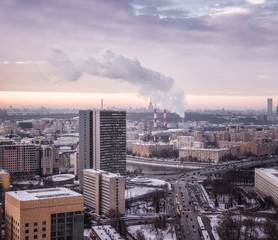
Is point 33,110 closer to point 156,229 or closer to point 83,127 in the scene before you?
point 83,127

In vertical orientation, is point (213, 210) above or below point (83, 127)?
below

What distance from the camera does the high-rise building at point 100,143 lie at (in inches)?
504

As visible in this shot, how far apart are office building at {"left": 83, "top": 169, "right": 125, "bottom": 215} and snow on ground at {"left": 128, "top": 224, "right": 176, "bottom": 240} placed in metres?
1.01

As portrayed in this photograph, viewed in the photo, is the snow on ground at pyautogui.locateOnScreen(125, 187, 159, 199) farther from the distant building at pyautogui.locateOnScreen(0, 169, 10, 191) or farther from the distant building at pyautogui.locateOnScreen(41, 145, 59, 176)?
the distant building at pyautogui.locateOnScreen(41, 145, 59, 176)

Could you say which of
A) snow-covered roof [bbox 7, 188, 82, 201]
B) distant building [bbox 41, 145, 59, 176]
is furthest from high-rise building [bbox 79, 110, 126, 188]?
snow-covered roof [bbox 7, 188, 82, 201]

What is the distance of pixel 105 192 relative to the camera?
1027 centimetres

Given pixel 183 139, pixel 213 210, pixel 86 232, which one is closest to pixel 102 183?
pixel 86 232

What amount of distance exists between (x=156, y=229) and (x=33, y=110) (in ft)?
167

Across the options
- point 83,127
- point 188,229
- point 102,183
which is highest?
point 83,127

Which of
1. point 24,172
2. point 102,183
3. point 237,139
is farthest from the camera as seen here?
point 237,139

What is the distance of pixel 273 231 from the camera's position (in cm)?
824

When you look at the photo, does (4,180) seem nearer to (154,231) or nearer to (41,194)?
(154,231)

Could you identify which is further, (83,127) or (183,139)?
(183,139)

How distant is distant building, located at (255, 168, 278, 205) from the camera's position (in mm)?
11906
